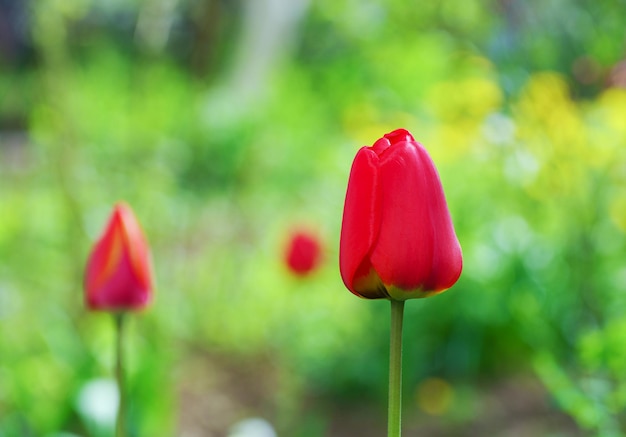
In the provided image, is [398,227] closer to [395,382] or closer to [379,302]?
[395,382]

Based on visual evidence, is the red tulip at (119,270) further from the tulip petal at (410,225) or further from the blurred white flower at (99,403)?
the blurred white flower at (99,403)

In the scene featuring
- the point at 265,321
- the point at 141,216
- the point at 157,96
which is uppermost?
the point at 157,96

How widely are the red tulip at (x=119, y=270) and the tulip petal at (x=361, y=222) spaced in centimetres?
53

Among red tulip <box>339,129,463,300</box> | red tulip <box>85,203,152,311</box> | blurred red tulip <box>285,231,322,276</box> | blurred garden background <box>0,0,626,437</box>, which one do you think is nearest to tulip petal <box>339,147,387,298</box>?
red tulip <box>339,129,463,300</box>

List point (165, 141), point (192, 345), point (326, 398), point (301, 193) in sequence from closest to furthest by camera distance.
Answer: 1. point (326, 398)
2. point (192, 345)
3. point (301, 193)
4. point (165, 141)

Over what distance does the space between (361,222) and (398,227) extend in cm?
4

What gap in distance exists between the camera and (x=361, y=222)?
834 mm

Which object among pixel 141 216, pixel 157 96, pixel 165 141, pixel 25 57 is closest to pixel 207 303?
pixel 141 216

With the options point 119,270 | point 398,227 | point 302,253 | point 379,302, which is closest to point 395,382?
point 398,227

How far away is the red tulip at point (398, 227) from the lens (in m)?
0.82

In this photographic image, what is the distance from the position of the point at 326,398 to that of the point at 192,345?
0.86 m

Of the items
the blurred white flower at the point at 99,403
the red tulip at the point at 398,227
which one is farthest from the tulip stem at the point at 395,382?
the blurred white flower at the point at 99,403

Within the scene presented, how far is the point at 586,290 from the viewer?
250 centimetres

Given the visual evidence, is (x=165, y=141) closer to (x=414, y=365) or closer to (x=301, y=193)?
(x=301, y=193)
